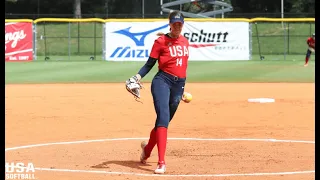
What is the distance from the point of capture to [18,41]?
1523 inches

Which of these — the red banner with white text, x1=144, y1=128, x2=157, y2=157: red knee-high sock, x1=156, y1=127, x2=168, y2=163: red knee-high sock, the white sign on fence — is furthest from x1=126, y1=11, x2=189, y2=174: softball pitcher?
the red banner with white text

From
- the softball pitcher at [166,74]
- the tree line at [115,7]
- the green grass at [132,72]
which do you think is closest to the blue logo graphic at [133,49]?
the green grass at [132,72]

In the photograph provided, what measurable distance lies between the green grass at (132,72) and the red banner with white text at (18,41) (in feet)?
6.79

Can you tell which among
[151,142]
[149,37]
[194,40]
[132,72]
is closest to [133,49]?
[149,37]

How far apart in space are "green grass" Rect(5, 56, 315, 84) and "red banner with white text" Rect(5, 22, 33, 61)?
2.07m

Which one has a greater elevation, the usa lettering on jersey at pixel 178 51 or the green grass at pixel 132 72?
the usa lettering on jersey at pixel 178 51

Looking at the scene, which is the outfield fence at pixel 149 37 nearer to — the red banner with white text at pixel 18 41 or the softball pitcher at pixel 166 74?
the red banner with white text at pixel 18 41

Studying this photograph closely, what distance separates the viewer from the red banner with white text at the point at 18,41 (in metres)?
38.0

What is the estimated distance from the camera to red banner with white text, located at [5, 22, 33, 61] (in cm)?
3803

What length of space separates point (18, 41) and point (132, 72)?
11.9m

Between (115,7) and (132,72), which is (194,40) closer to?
(132,72)

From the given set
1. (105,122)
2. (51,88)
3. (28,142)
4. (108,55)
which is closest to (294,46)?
(108,55)

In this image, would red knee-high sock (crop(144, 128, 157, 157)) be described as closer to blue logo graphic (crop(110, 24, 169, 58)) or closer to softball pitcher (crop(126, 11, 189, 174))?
softball pitcher (crop(126, 11, 189, 174))

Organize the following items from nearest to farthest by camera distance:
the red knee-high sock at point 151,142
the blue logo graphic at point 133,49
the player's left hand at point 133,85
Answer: the player's left hand at point 133,85, the red knee-high sock at point 151,142, the blue logo graphic at point 133,49
